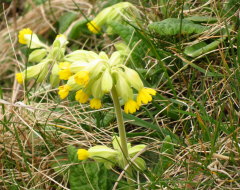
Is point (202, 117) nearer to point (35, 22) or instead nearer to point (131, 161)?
point (131, 161)

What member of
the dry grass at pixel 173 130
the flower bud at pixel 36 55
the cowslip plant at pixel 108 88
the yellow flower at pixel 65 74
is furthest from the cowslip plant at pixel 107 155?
the flower bud at pixel 36 55

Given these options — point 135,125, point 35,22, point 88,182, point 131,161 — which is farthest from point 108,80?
point 35,22

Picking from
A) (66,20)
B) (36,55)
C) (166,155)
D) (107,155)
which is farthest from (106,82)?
(66,20)

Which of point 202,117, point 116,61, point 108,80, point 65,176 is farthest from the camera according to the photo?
point 65,176

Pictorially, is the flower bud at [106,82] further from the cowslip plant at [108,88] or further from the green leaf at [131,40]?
the green leaf at [131,40]

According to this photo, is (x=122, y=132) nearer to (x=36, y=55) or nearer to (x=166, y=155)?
(x=166, y=155)

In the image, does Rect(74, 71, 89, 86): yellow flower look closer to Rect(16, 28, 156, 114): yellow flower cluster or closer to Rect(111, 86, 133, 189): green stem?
Rect(16, 28, 156, 114): yellow flower cluster
